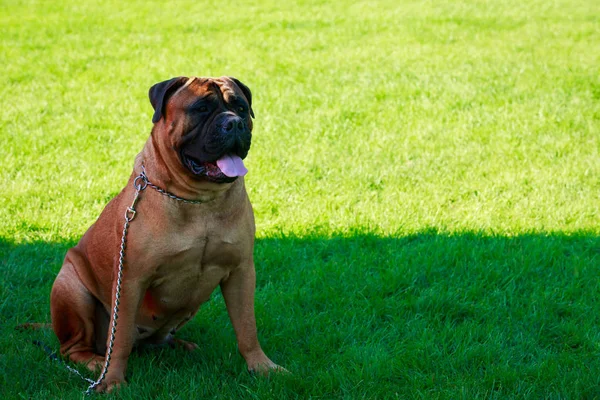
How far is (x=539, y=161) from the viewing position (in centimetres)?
702

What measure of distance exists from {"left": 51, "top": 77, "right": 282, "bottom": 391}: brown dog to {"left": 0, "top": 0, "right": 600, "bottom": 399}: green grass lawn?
248mm

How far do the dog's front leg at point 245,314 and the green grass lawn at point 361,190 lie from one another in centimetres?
10

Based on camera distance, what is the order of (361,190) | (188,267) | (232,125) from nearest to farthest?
1. (232,125)
2. (188,267)
3. (361,190)

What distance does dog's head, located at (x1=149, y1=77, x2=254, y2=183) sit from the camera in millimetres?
3463

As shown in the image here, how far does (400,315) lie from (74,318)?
1861 mm

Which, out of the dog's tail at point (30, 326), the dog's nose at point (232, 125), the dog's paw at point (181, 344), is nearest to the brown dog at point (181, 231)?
the dog's nose at point (232, 125)

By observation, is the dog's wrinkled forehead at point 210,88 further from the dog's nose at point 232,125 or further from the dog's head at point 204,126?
the dog's nose at point 232,125

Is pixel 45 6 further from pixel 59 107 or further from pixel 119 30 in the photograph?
pixel 59 107

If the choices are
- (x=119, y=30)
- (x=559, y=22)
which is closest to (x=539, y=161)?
(x=559, y=22)

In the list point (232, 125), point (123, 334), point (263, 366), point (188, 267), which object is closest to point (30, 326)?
point (123, 334)

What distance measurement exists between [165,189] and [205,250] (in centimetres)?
35

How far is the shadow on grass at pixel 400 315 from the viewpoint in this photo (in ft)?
12.0

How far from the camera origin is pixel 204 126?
3.49m

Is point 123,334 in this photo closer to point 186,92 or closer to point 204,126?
point 204,126
